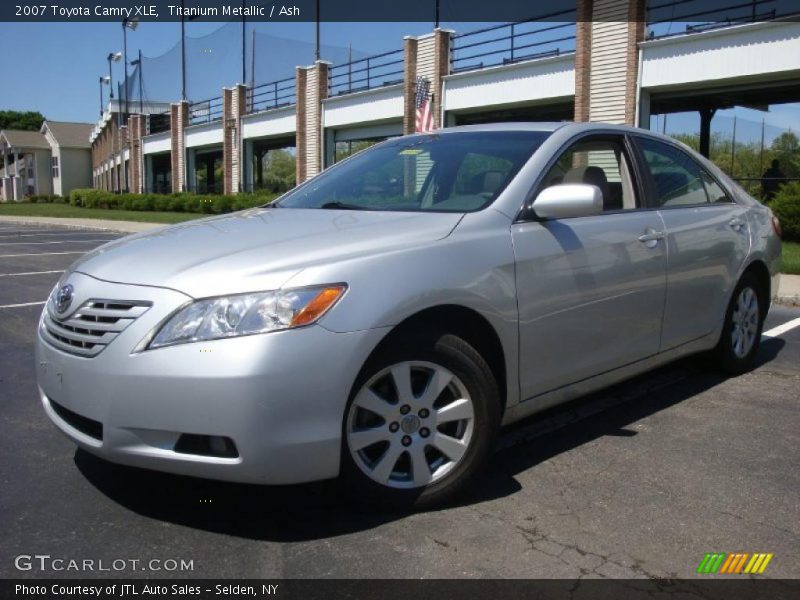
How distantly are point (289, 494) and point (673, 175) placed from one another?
306 centimetres

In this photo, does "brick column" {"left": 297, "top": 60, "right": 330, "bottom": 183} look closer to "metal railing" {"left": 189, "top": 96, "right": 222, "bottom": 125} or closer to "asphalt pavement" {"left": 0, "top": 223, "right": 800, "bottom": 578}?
"metal railing" {"left": 189, "top": 96, "right": 222, "bottom": 125}

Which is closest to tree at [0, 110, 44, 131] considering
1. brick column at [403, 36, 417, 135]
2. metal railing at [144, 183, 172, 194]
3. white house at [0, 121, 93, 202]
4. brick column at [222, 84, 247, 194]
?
white house at [0, 121, 93, 202]

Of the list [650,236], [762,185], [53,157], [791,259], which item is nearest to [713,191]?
[650,236]

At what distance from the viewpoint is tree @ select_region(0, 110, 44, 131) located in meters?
122

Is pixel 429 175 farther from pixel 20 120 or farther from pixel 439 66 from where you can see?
pixel 20 120

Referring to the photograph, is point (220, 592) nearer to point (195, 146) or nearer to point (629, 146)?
point (629, 146)

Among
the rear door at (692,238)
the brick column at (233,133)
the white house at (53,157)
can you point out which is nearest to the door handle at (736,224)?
the rear door at (692,238)

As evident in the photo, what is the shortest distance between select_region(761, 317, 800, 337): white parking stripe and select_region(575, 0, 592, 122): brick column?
13.9 m

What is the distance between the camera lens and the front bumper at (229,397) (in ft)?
9.18

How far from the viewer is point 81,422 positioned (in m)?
3.17

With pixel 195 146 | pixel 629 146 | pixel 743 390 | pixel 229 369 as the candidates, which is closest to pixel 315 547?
pixel 229 369

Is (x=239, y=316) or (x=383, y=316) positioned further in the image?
(x=383, y=316)

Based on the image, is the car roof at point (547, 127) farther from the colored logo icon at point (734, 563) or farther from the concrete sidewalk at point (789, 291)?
the concrete sidewalk at point (789, 291)

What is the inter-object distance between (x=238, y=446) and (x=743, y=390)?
370 centimetres
